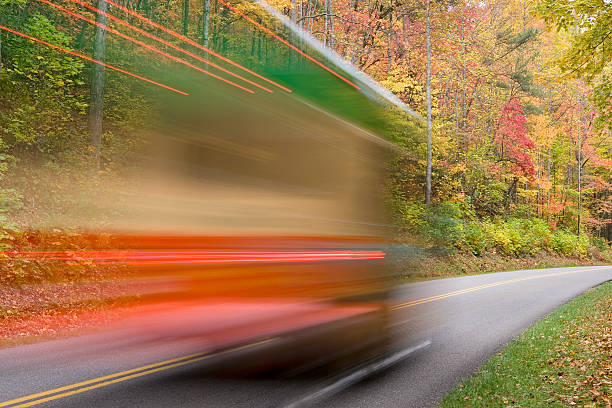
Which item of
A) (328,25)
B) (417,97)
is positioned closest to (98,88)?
(328,25)

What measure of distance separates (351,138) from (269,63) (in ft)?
6.12

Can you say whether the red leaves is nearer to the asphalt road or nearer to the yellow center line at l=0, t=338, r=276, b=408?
the asphalt road

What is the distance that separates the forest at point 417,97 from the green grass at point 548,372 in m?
3.86

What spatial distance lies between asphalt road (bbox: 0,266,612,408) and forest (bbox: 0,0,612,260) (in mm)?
3329

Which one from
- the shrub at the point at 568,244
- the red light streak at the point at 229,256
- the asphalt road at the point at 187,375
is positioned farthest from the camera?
the shrub at the point at 568,244

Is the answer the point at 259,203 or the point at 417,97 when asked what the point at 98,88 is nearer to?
the point at 259,203

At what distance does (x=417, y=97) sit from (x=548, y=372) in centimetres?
2010

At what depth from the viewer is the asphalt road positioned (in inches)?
197

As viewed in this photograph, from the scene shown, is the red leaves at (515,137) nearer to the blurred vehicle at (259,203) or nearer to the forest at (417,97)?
the forest at (417,97)

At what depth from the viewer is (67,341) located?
7.23 metres

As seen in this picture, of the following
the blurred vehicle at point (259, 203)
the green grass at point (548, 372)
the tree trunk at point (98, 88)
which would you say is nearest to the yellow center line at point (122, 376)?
the blurred vehicle at point (259, 203)

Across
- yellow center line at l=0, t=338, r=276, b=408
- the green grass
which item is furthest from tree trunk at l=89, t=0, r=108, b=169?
the green grass

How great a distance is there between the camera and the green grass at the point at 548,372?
17.6 feet

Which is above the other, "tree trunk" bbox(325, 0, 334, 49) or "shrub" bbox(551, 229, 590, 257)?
"tree trunk" bbox(325, 0, 334, 49)
